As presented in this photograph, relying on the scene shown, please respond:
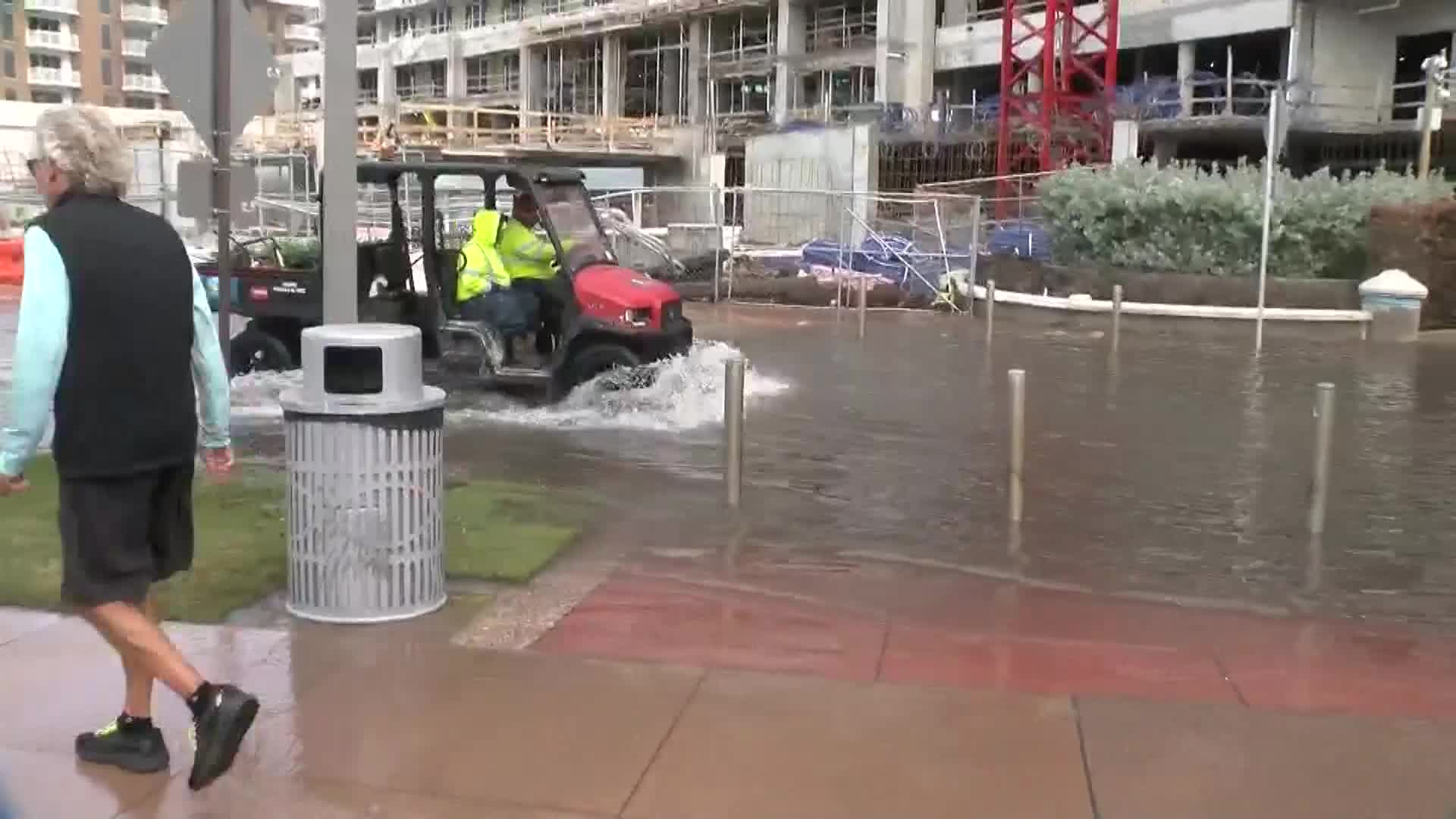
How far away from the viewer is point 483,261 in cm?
1182

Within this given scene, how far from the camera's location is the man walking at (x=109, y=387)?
4.27 metres

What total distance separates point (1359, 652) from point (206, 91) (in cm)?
696

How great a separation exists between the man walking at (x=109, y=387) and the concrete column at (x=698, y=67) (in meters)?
58.0

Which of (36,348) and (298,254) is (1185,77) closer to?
(298,254)

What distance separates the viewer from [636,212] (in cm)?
3014

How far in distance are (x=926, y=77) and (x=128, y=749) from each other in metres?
51.0

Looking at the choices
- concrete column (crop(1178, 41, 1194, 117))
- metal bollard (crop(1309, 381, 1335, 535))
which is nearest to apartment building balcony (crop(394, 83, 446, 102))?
concrete column (crop(1178, 41, 1194, 117))

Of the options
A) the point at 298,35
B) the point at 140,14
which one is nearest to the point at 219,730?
the point at 298,35

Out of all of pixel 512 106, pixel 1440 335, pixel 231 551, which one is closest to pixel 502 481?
pixel 231 551

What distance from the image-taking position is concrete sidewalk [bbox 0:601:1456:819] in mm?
4414

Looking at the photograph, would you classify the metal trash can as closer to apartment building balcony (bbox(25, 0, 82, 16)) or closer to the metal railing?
apartment building balcony (bbox(25, 0, 82, 16))

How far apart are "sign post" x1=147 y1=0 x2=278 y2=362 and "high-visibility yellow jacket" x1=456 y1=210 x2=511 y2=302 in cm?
300

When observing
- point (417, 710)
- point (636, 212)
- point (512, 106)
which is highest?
point (512, 106)

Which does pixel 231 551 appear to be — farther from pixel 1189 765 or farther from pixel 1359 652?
pixel 1359 652
